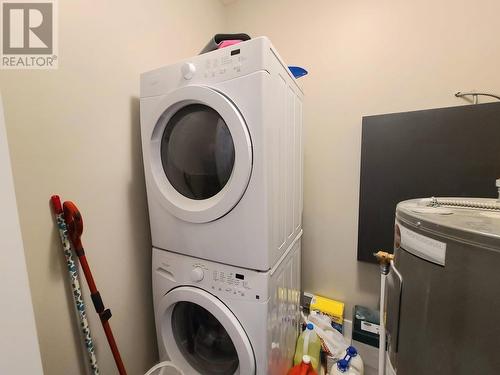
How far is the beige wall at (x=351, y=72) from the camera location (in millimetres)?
1153

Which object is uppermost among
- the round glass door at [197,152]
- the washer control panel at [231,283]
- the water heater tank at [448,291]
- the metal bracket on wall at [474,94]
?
the metal bracket on wall at [474,94]

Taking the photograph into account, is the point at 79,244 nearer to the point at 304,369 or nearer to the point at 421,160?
the point at 304,369

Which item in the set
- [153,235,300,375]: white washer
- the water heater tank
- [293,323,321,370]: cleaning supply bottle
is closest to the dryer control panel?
[153,235,300,375]: white washer

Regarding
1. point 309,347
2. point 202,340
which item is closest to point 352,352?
point 309,347

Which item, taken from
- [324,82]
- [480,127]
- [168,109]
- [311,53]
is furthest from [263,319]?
[311,53]

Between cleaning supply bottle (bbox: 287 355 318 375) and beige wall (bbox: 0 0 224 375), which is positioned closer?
beige wall (bbox: 0 0 224 375)

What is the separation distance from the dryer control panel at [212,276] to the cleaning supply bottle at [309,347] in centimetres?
78

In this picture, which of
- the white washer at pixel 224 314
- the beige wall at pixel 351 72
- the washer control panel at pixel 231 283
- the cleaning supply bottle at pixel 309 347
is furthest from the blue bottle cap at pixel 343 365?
the washer control panel at pixel 231 283

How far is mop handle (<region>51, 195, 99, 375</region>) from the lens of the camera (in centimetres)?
84

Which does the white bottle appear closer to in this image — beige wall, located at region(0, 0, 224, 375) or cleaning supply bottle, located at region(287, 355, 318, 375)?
cleaning supply bottle, located at region(287, 355, 318, 375)

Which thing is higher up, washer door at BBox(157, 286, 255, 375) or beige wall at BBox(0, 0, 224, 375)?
beige wall at BBox(0, 0, 224, 375)

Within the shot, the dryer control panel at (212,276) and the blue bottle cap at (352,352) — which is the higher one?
the dryer control panel at (212,276)

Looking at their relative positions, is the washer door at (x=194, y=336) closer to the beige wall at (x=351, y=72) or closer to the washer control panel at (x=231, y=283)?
the washer control panel at (x=231, y=283)

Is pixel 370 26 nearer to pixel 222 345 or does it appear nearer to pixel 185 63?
pixel 185 63
